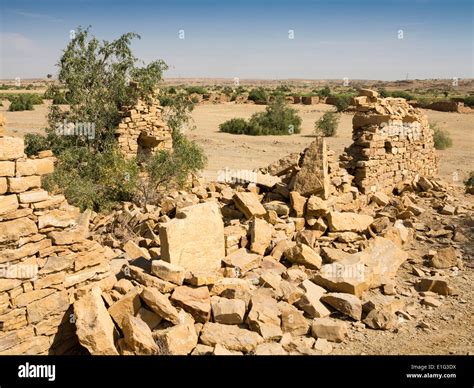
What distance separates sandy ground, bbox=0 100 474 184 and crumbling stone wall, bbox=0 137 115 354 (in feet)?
32.1

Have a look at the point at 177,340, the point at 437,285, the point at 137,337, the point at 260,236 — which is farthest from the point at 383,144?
the point at 137,337

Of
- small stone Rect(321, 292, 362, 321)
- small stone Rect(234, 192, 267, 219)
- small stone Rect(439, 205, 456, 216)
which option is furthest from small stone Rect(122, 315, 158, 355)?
small stone Rect(439, 205, 456, 216)

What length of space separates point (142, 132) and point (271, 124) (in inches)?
619

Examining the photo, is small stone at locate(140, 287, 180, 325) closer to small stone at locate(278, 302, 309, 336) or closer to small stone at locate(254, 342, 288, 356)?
Result: small stone at locate(254, 342, 288, 356)

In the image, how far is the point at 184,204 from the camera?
26.0ft

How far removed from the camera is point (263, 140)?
80.2ft

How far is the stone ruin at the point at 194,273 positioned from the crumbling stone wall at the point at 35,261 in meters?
0.01

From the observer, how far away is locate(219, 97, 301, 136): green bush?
26672 millimetres

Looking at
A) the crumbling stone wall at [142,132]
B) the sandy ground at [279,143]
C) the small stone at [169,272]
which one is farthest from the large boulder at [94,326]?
the sandy ground at [279,143]

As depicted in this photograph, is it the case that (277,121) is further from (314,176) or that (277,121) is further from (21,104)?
(21,104)

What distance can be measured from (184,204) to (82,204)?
2837 mm

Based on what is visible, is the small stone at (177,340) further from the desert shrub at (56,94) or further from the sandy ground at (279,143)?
the sandy ground at (279,143)
